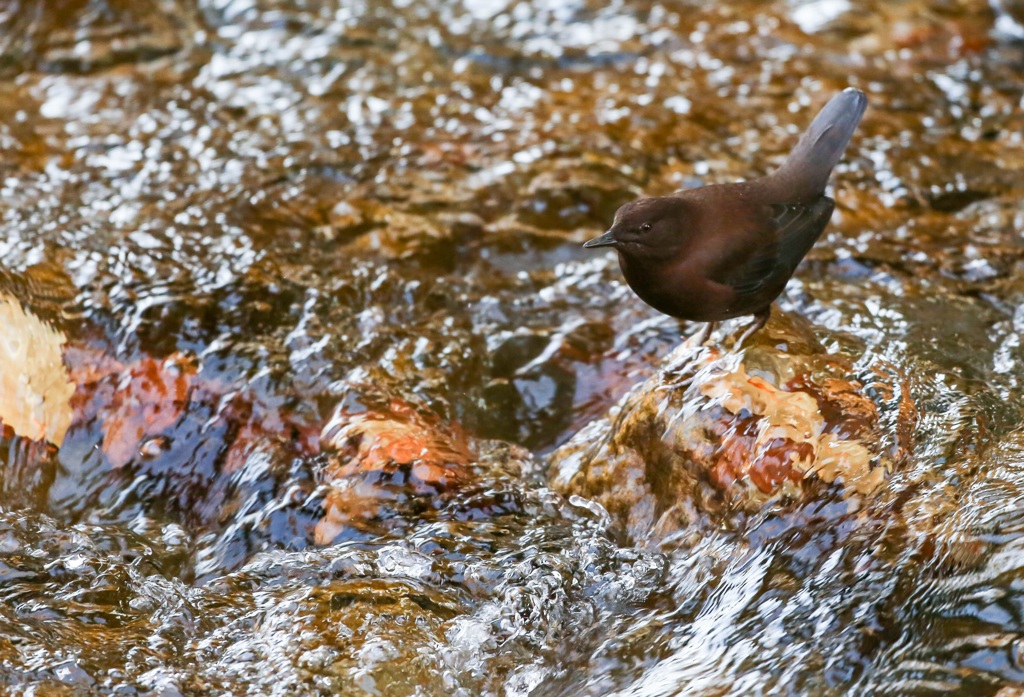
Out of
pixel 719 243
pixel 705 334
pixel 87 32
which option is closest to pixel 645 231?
pixel 719 243

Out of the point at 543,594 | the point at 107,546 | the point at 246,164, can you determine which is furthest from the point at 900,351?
the point at 246,164

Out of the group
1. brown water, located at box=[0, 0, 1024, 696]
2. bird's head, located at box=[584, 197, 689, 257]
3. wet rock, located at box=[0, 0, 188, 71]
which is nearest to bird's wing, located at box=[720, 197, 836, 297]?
bird's head, located at box=[584, 197, 689, 257]

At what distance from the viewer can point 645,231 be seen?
4.03 m

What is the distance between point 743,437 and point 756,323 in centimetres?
68

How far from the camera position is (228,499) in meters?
4.17

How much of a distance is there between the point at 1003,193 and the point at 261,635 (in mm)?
4853

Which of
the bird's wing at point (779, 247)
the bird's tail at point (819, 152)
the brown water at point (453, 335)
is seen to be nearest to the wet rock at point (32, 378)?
the brown water at point (453, 335)

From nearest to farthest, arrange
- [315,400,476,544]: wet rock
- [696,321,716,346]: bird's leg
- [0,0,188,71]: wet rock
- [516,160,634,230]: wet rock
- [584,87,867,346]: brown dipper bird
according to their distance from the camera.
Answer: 1. [315,400,476,544]: wet rock
2. [584,87,867,346]: brown dipper bird
3. [696,321,716,346]: bird's leg
4. [516,160,634,230]: wet rock
5. [0,0,188,71]: wet rock

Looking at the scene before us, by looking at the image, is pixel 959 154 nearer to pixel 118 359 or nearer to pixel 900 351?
pixel 900 351

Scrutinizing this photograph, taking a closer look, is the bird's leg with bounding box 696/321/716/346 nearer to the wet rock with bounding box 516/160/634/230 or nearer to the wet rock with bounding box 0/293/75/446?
the wet rock with bounding box 516/160/634/230

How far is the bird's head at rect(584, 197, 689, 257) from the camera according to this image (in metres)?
4.02

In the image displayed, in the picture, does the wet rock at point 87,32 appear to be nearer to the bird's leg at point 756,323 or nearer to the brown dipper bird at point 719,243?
the brown dipper bird at point 719,243

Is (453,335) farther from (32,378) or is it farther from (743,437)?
(32,378)

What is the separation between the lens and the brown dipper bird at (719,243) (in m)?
4.05
